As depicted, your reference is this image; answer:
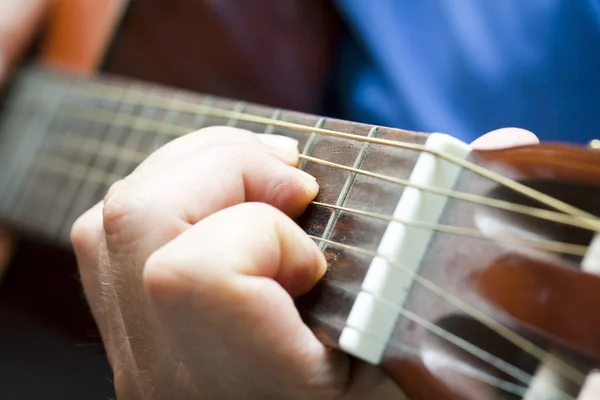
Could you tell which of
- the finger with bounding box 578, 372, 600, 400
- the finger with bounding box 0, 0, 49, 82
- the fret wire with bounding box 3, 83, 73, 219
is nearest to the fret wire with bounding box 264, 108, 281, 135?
the finger with bounding box 578, 372, 600, 400

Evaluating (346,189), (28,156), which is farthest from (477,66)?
(28,156)

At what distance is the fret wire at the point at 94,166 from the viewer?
34.7 inches

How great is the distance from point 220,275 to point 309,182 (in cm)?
13

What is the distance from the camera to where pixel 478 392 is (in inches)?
14.7

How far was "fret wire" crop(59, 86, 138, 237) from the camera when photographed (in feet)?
2.89

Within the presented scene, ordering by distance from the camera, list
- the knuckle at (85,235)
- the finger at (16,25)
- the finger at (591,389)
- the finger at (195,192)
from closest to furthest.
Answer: the finger at (591,389), the finger at (195,192), the knuckle at (85,235), the finger at (16,25)

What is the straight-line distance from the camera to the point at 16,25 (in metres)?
1.13

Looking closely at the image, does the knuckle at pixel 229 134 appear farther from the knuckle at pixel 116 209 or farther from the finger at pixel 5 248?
the finger at pixel 5 248

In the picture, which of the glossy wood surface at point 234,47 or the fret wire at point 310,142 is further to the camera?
the glossy wood surface at point 234,47

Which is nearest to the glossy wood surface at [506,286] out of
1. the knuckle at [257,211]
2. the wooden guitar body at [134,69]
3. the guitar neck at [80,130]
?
the knuckle at [257,211]

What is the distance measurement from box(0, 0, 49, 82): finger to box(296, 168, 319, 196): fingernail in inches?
33.3

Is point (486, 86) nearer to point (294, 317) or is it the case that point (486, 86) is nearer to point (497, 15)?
point (497, 15)

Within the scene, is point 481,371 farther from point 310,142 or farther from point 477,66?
point 477,66

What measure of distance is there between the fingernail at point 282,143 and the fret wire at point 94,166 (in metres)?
0.39
